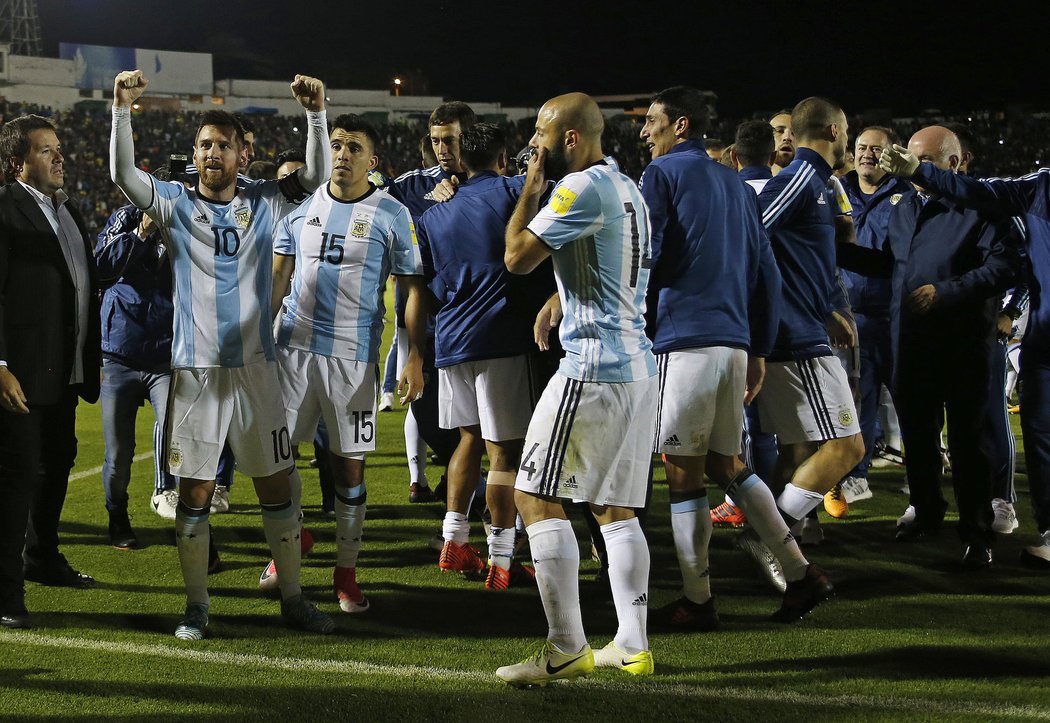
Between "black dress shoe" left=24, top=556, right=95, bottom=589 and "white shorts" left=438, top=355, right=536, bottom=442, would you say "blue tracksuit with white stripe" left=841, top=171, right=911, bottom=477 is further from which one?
"black dress shoe" left=24, top=556, right=95, bottom=589

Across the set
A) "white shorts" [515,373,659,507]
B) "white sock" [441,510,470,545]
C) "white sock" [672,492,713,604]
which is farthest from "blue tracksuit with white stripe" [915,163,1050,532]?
"white sock" [441,510,470,545]

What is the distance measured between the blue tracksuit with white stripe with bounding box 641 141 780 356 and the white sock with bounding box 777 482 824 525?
3.09 feet

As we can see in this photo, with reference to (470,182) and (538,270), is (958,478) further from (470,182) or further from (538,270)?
(470,182)

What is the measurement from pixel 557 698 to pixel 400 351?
13.3 feet

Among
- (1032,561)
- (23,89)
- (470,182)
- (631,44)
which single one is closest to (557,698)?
(470,182)

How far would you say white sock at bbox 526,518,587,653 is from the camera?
11.7 feet

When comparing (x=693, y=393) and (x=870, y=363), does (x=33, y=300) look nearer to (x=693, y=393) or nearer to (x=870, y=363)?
(x=693, y=393)

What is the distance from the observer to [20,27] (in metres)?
55.8

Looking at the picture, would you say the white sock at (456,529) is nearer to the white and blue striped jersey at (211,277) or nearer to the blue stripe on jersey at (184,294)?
the white and blue striped jersey at (211,277)

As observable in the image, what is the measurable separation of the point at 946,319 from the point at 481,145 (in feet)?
8.78

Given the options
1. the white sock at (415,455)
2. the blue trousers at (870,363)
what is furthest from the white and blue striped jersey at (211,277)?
the blue trousers at (870,363)

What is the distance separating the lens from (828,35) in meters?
52.6

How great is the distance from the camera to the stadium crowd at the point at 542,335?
3.60 metres

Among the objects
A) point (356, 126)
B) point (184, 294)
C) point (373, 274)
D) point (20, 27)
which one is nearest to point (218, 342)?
point (184, 294)
